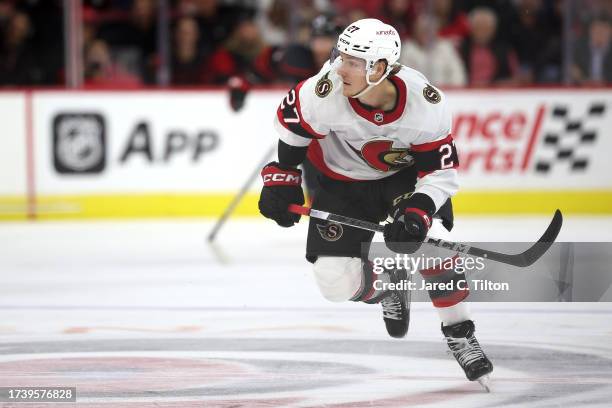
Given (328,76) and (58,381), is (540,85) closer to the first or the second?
(328,76)

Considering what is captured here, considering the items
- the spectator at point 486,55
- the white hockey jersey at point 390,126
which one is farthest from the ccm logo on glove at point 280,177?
the spectator at point 486,55

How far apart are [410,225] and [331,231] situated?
52 cm

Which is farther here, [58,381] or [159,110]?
[159,110]

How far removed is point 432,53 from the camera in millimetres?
8688

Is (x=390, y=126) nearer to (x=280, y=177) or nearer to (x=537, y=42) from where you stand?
(x=280, y=177)

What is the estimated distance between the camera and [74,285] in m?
5.93

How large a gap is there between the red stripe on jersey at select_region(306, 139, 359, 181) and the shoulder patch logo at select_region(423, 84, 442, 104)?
1.57 feet

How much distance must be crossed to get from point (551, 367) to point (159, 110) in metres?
5.09

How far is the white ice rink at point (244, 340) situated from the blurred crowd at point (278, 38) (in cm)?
189

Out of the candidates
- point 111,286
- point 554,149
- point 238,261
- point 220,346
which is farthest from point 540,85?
point 220,346

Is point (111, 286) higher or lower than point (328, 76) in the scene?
lower

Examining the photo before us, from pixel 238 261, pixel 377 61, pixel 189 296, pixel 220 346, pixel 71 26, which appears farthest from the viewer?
pixel 71 26

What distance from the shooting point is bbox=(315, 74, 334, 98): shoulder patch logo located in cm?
385

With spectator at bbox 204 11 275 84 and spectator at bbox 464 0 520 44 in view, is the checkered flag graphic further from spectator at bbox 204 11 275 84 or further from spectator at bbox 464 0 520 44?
spectator at bbox 204 11 275 84
